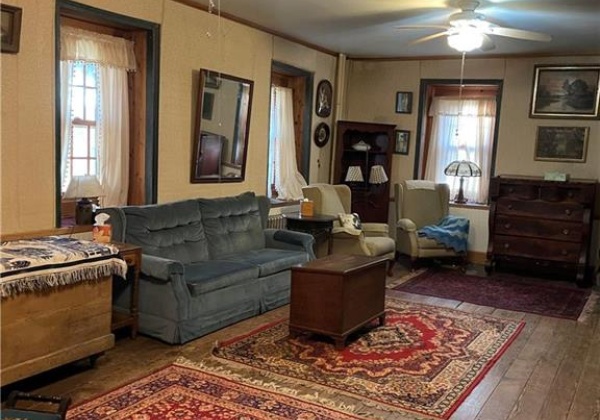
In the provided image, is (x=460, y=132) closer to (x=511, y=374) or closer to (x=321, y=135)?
(x=321, y=135)

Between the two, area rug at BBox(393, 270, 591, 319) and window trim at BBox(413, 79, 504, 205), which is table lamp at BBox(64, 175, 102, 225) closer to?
area rug at BBox(393, 270, 591, 319)

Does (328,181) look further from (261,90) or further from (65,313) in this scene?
(65,313)

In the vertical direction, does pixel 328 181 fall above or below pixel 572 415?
above

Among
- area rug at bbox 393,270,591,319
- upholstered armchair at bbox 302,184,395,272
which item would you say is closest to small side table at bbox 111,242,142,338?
upholstered armchair at bbox 302,184,395,272

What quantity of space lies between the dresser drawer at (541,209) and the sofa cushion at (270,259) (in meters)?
2.65

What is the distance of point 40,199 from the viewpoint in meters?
3.75

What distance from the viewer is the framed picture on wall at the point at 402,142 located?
7.44 metres

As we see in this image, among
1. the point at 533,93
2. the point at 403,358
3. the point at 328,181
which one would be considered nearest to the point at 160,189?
the point at 403,358

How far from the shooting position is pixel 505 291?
571 cm

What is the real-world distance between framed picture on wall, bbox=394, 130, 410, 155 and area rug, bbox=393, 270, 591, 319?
180 centimetres

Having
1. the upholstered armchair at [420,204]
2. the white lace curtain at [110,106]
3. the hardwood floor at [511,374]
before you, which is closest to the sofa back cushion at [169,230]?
the white lace curtain at [110,106]

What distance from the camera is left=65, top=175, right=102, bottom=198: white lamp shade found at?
3.79 metres

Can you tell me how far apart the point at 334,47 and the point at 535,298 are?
3644 millimetres

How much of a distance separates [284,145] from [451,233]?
2171 millimetres
